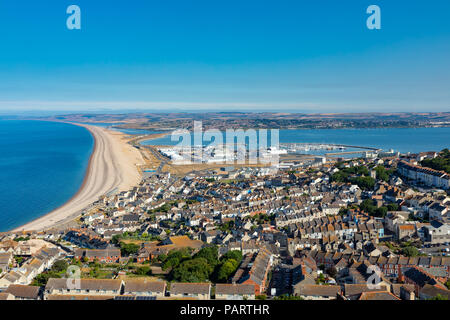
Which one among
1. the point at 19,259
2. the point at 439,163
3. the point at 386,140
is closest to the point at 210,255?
the point at 19,259

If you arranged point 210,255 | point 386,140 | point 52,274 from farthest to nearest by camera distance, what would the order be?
point 386,140 → point 210,255 → point 52,274

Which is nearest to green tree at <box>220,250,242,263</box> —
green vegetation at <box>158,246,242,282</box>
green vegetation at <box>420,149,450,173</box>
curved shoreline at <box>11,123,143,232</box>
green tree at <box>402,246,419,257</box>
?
green vegetation at <box>158,246,242,282</box>

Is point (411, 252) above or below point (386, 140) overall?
below

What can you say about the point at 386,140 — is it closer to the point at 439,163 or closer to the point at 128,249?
the point at 439,163

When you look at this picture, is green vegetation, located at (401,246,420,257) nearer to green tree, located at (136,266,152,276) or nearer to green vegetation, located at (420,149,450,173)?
green tree, located at (136,266,152,276)

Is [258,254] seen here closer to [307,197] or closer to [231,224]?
[231,224]

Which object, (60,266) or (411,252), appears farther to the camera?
(60,266)

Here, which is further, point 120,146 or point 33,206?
point 120,146

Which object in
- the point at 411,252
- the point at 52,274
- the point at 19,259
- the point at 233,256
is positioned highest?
the point at 411,252

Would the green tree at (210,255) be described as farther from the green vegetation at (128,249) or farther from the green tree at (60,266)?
the green tree at (60,266)
